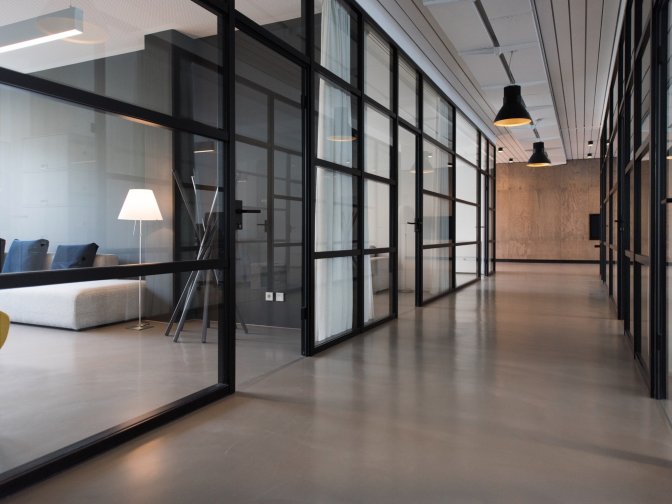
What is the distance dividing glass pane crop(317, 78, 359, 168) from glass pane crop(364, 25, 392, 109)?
462 millimetres

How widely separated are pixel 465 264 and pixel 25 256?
323 inches

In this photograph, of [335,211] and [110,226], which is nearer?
[110,226]

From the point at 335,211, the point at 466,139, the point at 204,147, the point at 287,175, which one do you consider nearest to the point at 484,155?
the point at 466,139

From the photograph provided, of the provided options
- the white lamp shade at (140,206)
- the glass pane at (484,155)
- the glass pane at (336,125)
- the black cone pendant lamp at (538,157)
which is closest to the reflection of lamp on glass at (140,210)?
the white lamp shade at (140,206)

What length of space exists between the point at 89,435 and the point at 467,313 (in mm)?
4628

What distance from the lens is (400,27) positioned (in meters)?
5.40

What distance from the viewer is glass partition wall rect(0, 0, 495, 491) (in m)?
1.96

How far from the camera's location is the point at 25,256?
6.20ft

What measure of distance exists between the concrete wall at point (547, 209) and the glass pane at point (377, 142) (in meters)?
12.2

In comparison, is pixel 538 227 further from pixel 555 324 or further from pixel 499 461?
pixel 499 461

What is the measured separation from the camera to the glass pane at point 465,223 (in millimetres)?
8625

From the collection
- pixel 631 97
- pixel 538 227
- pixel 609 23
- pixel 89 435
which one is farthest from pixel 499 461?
pixel 538 227

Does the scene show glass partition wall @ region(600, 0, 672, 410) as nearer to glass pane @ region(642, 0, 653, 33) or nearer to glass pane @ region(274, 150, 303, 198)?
glass pane @ region(642, 0, 653, 33)

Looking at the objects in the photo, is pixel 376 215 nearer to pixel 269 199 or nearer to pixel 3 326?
pixel 269 199
